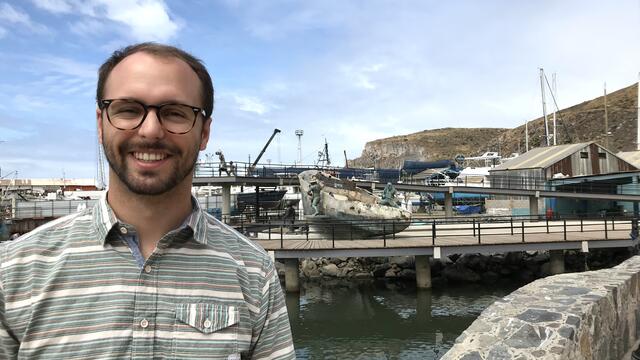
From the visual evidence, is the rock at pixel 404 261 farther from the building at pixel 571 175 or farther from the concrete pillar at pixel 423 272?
the building at pixel 571 175

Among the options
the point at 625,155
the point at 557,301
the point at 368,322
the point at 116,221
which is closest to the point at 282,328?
the point at 116,221

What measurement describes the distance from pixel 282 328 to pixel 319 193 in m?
21.1

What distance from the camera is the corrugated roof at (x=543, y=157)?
38.1m

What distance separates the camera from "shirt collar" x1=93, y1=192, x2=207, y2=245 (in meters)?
1.72

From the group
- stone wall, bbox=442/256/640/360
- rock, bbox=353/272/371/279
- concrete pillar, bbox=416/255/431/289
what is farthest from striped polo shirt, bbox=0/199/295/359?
rock, bbox=353/272/371/279

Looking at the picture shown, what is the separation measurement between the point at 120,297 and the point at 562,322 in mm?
4232

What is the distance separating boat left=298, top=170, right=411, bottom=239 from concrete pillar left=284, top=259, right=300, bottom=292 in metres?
2.48

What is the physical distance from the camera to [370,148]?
7205 inches

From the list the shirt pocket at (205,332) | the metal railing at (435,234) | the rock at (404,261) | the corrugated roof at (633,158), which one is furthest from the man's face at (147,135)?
the corrugated roof at (633,158)

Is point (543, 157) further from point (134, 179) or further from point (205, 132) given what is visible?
point (134, 179)

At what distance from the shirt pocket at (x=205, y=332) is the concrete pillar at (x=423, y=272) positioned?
18.8 m

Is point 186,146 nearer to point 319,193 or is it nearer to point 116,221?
point 116,221

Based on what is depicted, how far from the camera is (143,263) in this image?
1.72 m

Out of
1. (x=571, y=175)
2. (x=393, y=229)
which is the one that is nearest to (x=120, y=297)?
(x=393, y=229)
